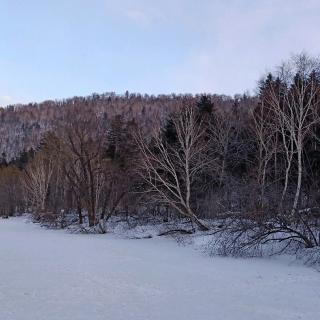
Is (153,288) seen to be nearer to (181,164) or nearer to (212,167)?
(181,164)

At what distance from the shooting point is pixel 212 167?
3388 centimetres

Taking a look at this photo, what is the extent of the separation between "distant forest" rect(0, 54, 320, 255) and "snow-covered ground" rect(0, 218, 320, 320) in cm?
234

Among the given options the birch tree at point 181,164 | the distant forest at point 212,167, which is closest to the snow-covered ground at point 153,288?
the distant forest at point 212,167

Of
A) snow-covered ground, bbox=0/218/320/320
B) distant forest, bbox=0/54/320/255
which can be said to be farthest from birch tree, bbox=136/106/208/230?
snow-covered ground, bbox=0/218/320/320

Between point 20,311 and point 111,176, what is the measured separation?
105 feet

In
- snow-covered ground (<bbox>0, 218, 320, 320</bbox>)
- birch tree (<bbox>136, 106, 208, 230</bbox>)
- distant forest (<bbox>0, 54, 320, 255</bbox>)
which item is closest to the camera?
snow-covered ground (<bbox>0, 218, 320, 320</bbox>)

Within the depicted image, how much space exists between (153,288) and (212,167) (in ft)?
71.7

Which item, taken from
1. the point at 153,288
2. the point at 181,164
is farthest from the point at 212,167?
the point at 153,288

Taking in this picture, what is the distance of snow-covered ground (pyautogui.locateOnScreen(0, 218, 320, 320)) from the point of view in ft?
31.7

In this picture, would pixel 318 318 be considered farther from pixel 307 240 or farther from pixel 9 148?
pixel 9 148

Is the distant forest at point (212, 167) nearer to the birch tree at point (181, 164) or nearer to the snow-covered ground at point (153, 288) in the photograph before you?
the birch tree at point (181, 164)

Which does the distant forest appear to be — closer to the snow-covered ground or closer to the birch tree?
the birch tree

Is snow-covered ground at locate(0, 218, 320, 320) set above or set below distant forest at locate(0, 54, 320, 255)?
below

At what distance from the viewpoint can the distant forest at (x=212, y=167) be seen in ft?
65.8
